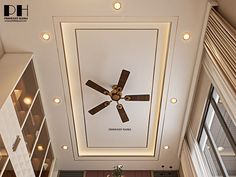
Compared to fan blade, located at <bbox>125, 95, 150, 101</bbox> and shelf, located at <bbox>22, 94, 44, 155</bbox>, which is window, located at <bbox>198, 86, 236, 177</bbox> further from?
shelf, located at <bbox>22, 94, 44, 155</bbox>

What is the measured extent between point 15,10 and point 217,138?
3198 mm

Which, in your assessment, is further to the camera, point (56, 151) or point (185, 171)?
point (56, 151)

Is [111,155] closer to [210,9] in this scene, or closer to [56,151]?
[56,151]

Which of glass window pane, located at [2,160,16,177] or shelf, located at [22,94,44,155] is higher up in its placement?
shelf, located at [22,94,44,155]

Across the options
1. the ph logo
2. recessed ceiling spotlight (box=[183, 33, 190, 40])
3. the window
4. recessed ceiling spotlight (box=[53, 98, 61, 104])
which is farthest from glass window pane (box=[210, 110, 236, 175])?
the ph logo

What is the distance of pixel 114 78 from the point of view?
4.61 metres

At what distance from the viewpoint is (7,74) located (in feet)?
12.4

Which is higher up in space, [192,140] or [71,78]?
[71,78]

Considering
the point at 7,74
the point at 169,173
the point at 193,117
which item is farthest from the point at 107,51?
the point at 169,173

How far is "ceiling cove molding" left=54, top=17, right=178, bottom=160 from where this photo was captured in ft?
13.4

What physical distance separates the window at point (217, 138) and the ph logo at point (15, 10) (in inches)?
106

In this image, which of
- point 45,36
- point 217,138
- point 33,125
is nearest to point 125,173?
point 33,125

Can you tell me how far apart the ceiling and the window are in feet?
2.07

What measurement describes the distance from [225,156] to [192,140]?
1178 mm
